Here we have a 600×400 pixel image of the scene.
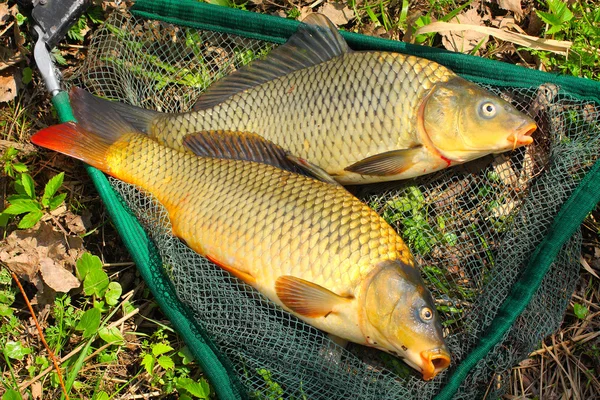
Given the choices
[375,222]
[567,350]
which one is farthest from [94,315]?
[567,350]

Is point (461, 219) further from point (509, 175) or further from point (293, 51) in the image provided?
point (293, 51)

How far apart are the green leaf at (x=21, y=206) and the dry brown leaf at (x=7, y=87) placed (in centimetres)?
50

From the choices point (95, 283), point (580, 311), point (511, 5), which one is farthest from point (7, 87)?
point (580, 311)

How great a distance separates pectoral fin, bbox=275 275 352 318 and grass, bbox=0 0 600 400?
354 mm

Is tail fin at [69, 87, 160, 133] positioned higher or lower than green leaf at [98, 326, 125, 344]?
higher

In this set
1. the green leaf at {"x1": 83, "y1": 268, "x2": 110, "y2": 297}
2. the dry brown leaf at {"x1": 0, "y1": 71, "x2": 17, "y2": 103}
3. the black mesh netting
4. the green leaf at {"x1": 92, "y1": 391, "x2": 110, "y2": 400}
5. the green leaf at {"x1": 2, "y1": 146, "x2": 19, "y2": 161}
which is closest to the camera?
the black mesh netting

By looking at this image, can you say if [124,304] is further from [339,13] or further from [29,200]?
[339,13]

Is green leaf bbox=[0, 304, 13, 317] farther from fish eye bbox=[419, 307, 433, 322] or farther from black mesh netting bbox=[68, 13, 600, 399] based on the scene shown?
fish eye bbox=[419, 307, 433, 322]

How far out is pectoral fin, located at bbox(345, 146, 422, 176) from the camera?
2.10 m

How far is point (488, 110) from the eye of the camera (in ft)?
6.86

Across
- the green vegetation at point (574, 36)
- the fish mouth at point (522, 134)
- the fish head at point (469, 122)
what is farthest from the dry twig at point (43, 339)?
the green vegetation at point (574, 36)

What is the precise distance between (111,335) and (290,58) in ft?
4.00

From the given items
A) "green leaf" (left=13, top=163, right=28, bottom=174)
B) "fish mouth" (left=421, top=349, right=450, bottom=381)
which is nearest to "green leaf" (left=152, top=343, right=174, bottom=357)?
"green leaf" (left=13, top=163, right=28, bottom=174)

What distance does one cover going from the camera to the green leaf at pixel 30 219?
234 cm
